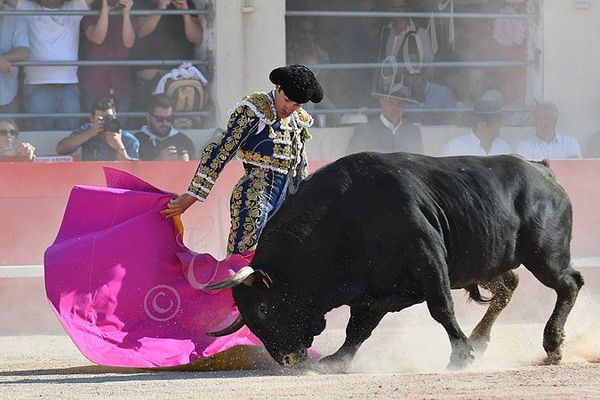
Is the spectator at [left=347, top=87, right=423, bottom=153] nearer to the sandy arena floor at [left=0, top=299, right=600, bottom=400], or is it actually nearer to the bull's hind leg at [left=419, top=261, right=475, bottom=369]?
the sandy arena floor at [left=0, top=299, right=600, bottom=400]

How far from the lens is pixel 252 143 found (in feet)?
18.4

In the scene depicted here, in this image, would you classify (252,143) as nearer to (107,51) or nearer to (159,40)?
(107,51)

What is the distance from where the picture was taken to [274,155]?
5.61 meters

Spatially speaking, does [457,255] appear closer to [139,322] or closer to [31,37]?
[139,322]

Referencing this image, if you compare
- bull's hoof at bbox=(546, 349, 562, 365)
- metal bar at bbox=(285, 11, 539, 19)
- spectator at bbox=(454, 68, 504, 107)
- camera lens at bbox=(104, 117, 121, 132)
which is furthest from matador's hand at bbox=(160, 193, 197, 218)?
spectator at bbox=(454, 68, 504, 107)

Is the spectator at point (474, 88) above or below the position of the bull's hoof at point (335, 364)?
above

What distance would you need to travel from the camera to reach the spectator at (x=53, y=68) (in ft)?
30.0

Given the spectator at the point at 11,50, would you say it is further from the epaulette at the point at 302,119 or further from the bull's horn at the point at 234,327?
the bull's horn at the point at 234,327

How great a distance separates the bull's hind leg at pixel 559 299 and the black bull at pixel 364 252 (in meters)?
0.40

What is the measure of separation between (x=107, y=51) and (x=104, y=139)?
3.38ft

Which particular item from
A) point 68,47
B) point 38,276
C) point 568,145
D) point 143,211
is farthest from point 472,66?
point 143,211

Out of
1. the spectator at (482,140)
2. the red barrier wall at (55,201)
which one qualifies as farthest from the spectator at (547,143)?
the red barrier wall at (55,201)

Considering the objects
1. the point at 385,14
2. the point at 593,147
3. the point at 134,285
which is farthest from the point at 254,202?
the point at 593,147

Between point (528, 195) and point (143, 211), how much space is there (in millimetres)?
1711
